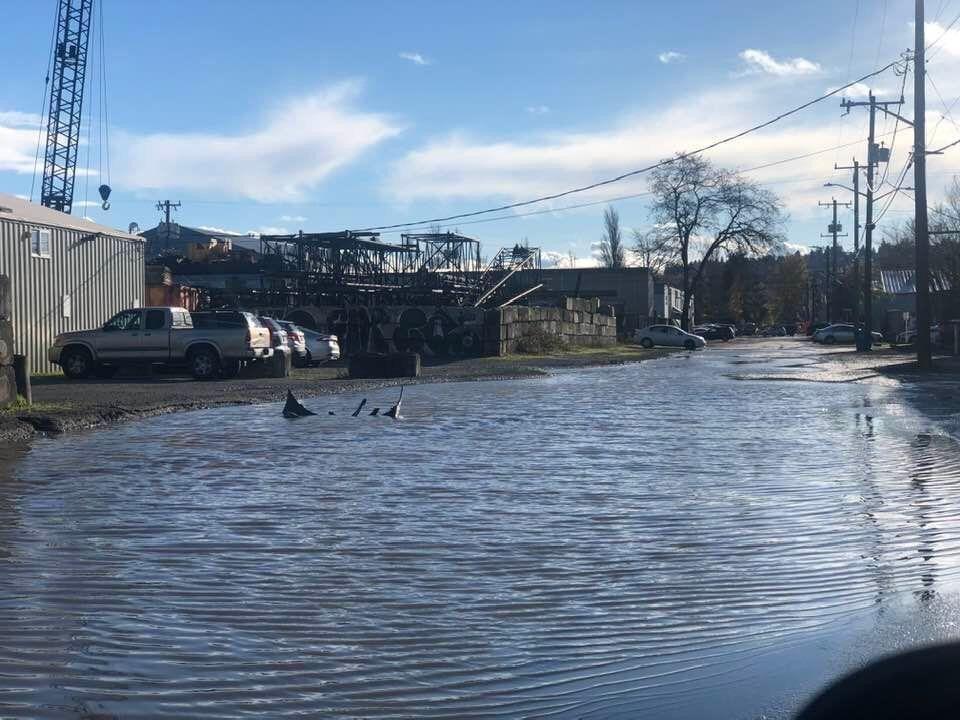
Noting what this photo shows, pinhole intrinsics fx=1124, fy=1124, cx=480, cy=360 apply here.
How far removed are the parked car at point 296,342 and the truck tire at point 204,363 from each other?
5.84 m

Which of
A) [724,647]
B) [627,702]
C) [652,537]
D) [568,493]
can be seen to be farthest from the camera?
[568,493]

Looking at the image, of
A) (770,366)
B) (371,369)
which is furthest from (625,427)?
(770,366)

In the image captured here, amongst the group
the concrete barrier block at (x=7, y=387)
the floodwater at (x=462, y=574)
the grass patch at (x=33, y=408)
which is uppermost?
the concrete barrier block at (x=7, y=387)

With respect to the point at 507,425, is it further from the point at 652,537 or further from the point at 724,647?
the point at 724,647

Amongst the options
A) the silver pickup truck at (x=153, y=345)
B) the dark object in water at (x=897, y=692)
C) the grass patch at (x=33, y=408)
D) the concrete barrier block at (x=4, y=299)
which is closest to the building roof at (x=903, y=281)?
the silver pickup truck at (x=153, y=345)

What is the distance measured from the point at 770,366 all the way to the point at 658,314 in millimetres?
74257

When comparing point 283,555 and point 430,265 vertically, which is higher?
point 430,265

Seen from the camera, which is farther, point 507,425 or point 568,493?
point 507,425

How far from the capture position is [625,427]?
655 inches

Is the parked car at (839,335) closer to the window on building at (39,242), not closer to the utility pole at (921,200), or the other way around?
the utility pole at (921,200)

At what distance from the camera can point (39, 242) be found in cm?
3000

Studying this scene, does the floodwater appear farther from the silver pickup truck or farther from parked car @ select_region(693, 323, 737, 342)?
parked car @ select_region(693, 323, 737, 342)

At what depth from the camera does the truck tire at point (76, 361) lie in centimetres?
2667

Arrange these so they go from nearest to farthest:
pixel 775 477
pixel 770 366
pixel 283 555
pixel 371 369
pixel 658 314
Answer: pixel 283 555 < pixel 775 477 < pixel 371 369 < pixel 770 366 < pixel 658 314
